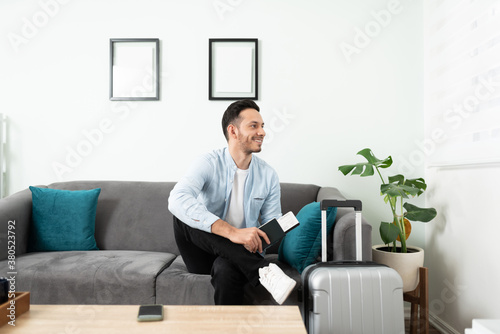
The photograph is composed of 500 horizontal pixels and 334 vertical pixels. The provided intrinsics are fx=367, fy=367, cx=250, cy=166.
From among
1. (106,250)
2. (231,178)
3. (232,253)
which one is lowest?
(106,250)

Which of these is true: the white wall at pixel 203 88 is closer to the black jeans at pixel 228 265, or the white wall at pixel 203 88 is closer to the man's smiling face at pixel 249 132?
the man's smiling face at pixel 249 132

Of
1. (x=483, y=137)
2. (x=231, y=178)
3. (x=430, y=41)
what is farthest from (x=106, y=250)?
(x=430, y=41)

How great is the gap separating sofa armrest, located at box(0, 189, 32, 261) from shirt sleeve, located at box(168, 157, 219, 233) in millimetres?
972

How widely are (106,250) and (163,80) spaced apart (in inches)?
48.0

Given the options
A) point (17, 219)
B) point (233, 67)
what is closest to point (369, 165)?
point (233, 67)

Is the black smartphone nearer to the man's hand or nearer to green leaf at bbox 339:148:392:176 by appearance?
the man's hand

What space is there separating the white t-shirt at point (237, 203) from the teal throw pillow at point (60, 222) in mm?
933

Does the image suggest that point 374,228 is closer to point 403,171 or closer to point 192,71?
point 403,171

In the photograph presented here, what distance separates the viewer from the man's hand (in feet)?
5.10

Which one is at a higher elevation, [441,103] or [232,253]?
[441,103]

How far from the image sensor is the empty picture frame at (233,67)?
2592mm

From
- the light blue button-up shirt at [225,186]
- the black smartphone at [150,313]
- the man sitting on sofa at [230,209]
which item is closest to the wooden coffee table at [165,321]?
the black smartphone at [150,313]

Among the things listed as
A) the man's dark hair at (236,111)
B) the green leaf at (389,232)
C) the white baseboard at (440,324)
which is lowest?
the white baseboard at (440,324)

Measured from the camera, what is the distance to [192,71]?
2613mm
